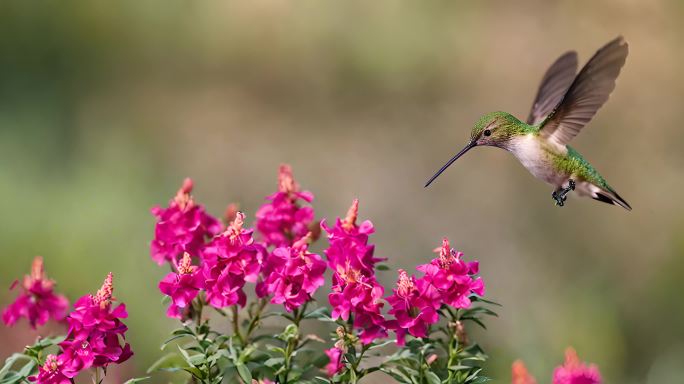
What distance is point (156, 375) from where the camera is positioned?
3953mm

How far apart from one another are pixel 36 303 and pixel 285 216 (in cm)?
64

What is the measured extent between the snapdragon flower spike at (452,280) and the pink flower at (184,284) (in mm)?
476

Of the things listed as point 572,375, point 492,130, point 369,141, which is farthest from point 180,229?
point 369,141

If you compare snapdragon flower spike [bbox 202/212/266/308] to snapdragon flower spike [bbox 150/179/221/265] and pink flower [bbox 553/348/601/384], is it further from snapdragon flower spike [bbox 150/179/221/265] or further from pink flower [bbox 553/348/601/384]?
pink flower [bbox 553/348/601/384]

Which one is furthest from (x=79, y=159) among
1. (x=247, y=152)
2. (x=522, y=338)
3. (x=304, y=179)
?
(x=522, y=338)

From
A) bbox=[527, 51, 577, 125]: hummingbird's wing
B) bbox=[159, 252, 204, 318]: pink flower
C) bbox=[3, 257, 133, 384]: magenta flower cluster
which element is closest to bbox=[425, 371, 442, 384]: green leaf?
bbox=[159, 252, 204, 318]: pink flower

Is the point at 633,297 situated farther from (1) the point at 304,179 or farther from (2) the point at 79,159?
(2) the point at 79,159

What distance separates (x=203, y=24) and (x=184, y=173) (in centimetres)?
130

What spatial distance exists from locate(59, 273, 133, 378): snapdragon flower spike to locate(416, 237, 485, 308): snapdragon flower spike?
644 millimetres

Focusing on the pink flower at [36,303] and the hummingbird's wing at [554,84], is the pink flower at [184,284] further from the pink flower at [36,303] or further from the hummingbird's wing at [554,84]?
the hummingbird's wing at [554,84]

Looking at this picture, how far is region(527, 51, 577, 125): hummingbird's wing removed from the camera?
8.89ft

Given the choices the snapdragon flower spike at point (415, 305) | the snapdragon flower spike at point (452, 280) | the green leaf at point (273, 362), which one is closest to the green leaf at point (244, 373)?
the green leaf at point (273, 362)

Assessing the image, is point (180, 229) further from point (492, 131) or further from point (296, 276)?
point (492, 131)

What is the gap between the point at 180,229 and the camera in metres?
2.18
